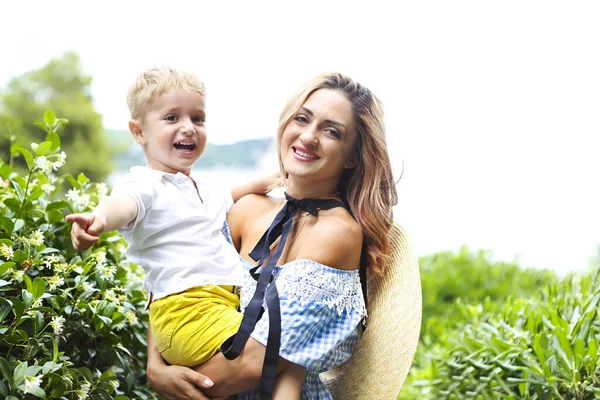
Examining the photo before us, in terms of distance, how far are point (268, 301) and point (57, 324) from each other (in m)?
0.65

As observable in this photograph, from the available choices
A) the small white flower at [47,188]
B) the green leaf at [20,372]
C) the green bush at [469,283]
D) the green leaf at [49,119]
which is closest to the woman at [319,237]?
the green leaf at [20,372]

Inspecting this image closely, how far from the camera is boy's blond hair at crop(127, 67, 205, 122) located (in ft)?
7.57

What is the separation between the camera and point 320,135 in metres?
2.35

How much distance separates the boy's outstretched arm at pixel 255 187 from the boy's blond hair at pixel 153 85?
495 millimetres

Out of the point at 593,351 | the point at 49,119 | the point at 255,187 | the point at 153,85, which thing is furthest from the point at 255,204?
the point at 593,351

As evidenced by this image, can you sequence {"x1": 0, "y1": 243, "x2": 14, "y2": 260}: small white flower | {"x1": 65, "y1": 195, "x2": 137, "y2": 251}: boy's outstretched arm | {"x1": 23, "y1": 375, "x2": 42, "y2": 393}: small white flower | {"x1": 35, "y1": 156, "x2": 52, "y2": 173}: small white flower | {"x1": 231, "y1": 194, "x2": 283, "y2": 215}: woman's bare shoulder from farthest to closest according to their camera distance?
{"x1": 231, "y1": 194, "x2": 283, "y2": 215}: woman's bare shoulder, {"x1": 35, "y1": 156, "x2": 52, "y2": 173}: small white flower, {"x1": 0, "y1": 243, "x2": 14, "y2": 260}: small white flower, {"x1": 65, "y1": 195, "x2": 137, "y2": 251}: boy's outstretched arm, {"x1": 23, "y1": 375, "x2": 42, "y2": 393}: small white flower

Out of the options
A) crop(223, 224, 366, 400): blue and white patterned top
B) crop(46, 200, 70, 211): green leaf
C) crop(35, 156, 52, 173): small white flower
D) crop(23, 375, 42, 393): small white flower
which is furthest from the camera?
crop(46, 200, 70, 211): green leaf

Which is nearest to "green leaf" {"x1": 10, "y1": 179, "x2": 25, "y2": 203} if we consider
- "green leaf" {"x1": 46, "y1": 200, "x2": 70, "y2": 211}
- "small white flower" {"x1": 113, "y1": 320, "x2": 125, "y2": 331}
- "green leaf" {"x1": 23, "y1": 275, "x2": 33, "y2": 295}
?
"green leaf" {"x1": 46, "y1": 200, "x2": 70, "y2": 211}

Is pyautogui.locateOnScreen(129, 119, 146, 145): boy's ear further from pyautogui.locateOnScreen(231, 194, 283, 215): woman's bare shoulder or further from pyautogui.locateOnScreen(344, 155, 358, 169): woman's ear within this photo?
pyautogui.locateOnScreen(344, 155, 358, 169): woman's ear

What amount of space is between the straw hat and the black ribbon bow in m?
0.34

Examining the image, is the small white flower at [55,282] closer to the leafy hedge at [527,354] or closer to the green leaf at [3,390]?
the green leaf at [3,390]

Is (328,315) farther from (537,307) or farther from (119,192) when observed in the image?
(537,307)

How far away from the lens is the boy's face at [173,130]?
7.57 feet

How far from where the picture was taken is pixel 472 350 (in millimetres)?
2963
